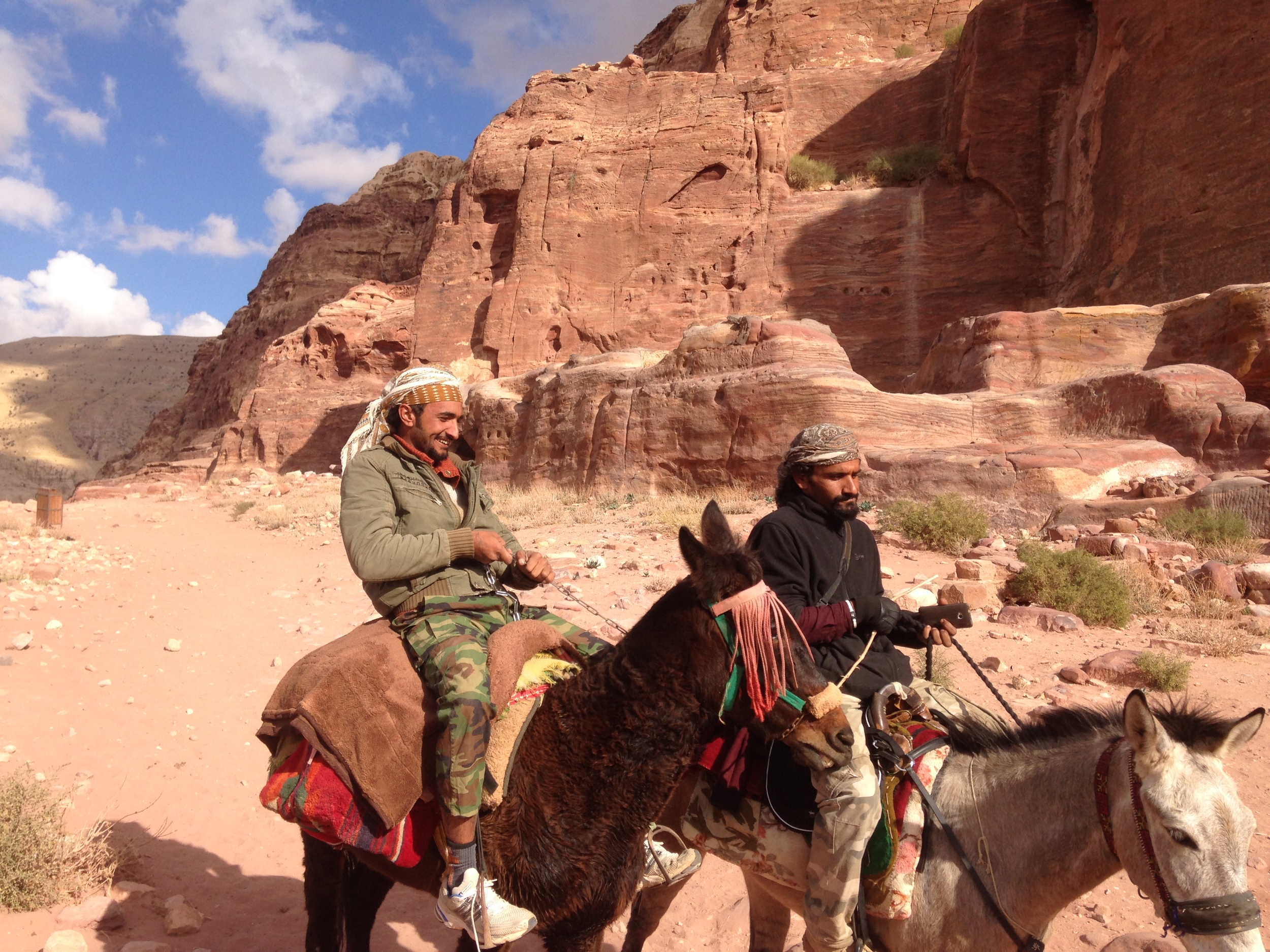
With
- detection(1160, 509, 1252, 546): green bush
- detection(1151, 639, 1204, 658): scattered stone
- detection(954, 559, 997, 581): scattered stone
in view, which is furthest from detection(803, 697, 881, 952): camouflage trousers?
detection(1160, 509, 1252, 546): green bush

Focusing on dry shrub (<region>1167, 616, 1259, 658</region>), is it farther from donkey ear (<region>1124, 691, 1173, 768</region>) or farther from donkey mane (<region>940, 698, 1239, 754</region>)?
donkey ear (<region>1124, 691, 1173, 768</region>)

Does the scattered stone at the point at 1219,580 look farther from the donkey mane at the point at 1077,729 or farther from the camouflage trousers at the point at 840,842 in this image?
the camouflage trousers at the point at 840,842

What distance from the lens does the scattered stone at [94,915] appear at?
11.6 ft

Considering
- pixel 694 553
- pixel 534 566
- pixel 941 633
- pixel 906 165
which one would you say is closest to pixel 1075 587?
pixel 941 633

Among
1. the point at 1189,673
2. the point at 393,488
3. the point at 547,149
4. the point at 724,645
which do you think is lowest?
the point at 1189,673

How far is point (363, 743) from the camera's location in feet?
7.91

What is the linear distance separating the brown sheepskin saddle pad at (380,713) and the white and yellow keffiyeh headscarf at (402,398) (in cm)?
72

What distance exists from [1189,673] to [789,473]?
16.7 feet

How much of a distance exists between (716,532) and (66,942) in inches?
133

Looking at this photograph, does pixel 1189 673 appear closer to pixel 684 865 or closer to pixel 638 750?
pixel 684 865

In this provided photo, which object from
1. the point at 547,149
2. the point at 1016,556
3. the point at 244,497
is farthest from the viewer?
the point at 547,149

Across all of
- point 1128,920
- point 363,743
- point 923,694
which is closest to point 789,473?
point 923,694

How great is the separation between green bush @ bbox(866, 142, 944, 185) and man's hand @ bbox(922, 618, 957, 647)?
28.5 m

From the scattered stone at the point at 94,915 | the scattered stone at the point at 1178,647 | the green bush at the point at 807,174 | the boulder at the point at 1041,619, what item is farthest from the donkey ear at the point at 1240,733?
the green bush at the point at 807,174
